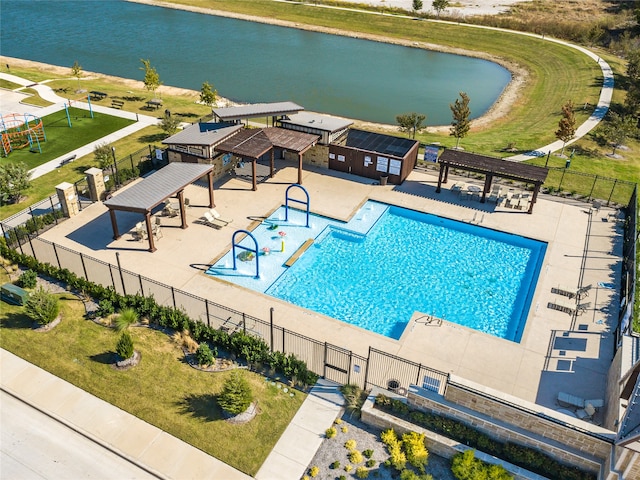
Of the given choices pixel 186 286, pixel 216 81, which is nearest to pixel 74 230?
pixel 186 286

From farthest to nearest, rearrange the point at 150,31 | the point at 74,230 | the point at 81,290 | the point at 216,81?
the point at 150,31, the point at 216,81, the point at 74,230, the point at 81,290

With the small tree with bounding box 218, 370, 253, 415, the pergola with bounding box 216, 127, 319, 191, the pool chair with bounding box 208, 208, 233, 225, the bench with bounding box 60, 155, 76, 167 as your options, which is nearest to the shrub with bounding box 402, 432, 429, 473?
the small tree with bounding box 218, 370, 253, 415

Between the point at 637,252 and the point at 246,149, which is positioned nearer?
the point at 637,252

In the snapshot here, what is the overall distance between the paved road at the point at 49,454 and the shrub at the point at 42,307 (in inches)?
189

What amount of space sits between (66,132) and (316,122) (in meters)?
22.3

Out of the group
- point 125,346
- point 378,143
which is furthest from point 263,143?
point 125,346

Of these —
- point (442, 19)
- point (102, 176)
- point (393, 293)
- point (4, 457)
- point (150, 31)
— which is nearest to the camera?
point (4, 457)

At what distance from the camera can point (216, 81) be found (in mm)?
66000

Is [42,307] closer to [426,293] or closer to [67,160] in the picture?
[426,293]

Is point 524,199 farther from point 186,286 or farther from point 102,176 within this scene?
point 102,176

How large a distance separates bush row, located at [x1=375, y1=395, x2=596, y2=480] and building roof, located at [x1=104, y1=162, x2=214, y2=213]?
1708cm

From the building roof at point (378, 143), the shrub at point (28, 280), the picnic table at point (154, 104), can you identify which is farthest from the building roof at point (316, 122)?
the shrub at point (28, 280)

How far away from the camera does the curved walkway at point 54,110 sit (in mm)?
41344

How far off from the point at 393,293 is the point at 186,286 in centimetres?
1141
